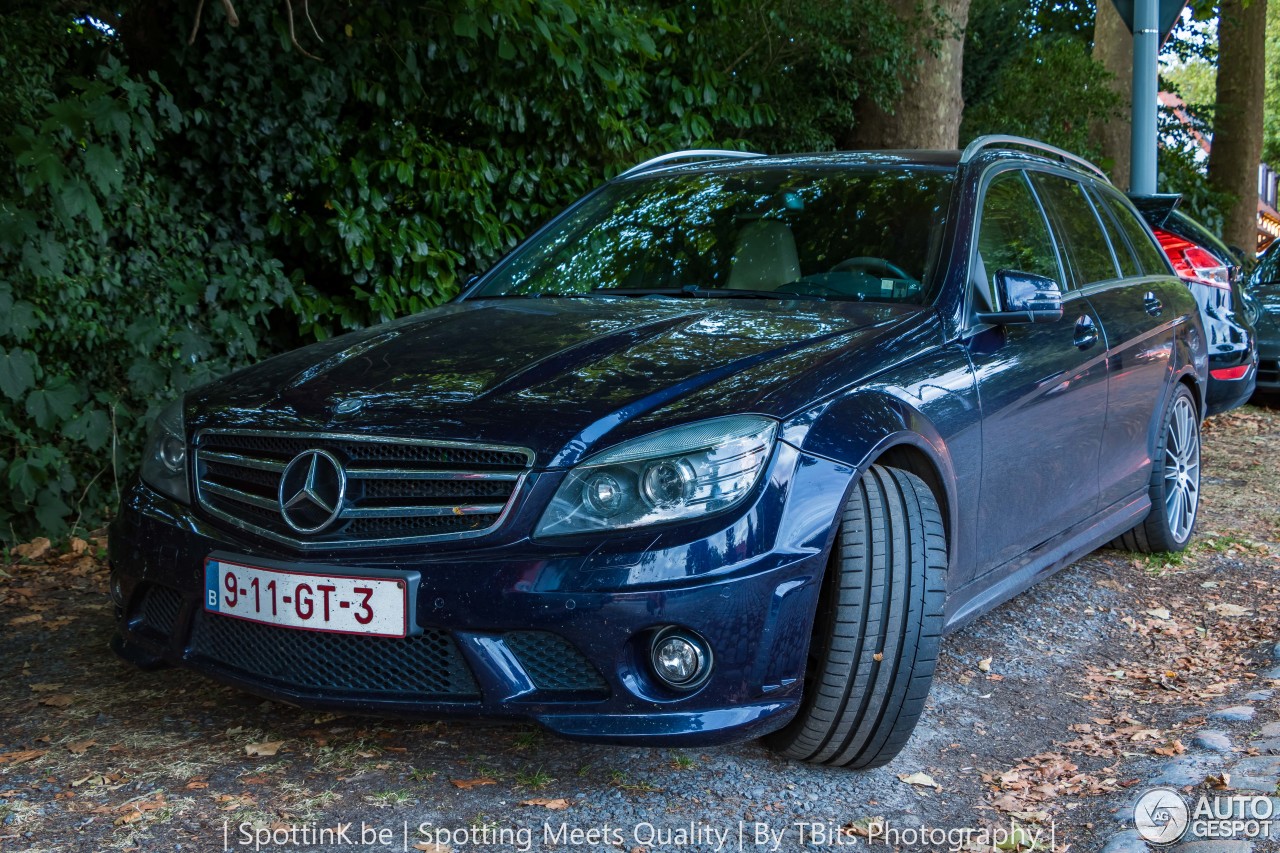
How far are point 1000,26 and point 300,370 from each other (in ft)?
43.0

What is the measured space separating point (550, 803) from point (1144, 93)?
6595mm

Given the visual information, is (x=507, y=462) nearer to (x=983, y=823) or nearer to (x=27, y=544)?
(x=983, y=823)

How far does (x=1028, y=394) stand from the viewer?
151 inches

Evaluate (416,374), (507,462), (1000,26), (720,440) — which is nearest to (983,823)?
(720,440)

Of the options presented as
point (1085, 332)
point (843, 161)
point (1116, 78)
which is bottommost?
point (1085, 332)

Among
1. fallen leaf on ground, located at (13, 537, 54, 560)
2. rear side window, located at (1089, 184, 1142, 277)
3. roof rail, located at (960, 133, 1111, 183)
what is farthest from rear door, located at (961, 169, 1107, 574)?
fallen leaf on ground, located at (13, 537, 54, 560)

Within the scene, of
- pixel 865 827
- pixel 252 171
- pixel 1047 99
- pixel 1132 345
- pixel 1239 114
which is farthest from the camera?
pixel 1239 114

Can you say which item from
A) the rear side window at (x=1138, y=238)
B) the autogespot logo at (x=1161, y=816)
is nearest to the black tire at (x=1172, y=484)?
the rear side window at (x=1138, y=238)

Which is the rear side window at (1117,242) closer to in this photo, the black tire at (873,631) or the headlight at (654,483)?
the black tire at (873,631)

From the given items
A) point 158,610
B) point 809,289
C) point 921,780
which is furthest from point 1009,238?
point 158,610

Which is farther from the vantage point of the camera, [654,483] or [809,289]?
[809,289]

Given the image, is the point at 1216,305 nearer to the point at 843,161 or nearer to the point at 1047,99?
the point at 843,161

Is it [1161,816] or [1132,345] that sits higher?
[1132,345]

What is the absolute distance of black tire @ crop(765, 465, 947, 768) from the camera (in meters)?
2.98
